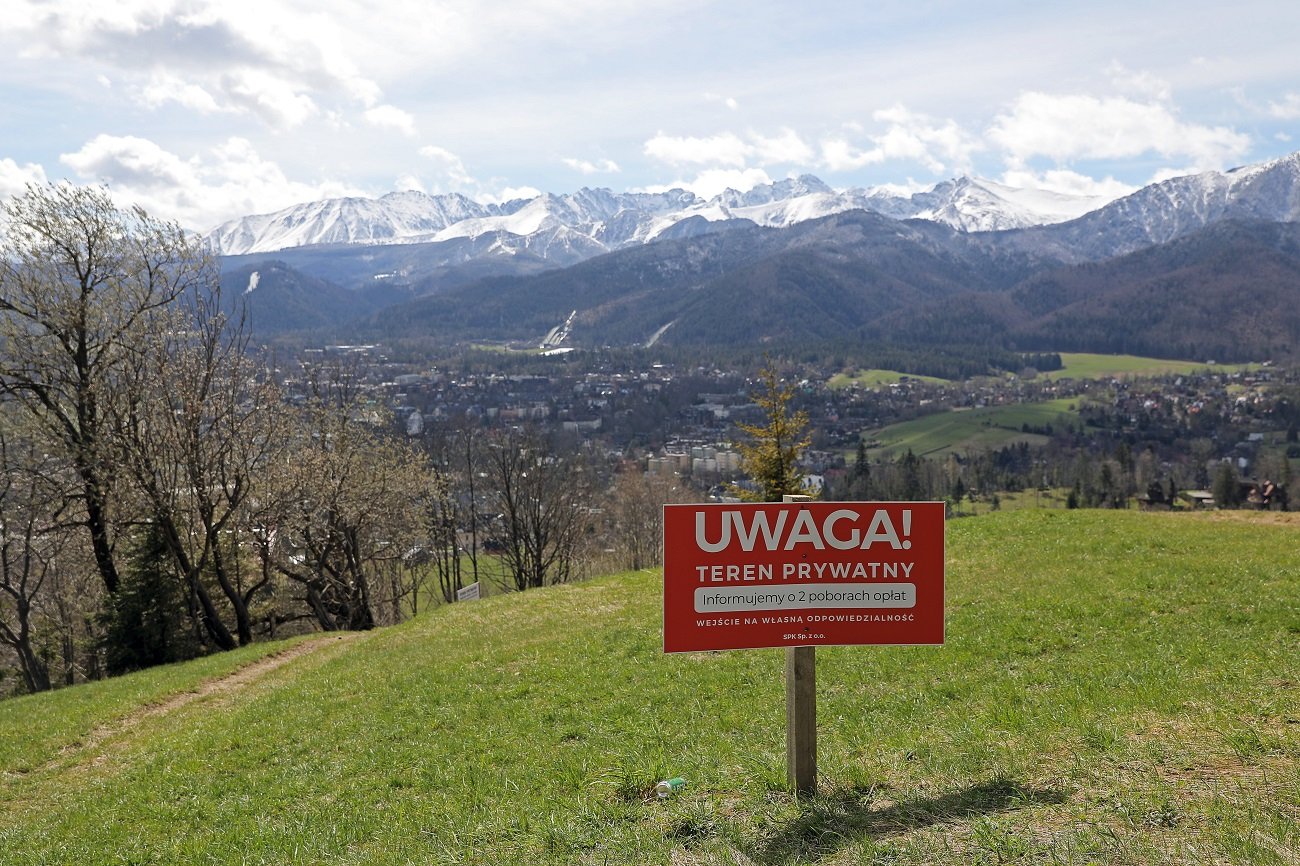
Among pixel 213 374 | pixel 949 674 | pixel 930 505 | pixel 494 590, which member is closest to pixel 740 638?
pixel 930 505

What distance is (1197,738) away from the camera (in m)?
7.83

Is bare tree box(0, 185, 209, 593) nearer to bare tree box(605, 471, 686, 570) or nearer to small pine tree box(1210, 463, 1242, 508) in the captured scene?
bare tree box(605, 471, 686, 570)

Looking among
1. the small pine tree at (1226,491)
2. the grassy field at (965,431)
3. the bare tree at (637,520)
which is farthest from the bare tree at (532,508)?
the grassy field at (965,431)

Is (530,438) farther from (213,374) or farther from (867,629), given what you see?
(867,629)

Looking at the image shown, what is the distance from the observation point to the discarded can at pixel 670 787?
26.5 ft

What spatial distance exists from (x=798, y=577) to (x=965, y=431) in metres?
182

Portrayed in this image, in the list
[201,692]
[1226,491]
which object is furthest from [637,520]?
[1226,491]

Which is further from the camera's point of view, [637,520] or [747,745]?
[637,520]

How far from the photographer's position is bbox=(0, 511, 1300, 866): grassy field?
656 cm

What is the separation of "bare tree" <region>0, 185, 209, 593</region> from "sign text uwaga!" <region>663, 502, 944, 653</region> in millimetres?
27527

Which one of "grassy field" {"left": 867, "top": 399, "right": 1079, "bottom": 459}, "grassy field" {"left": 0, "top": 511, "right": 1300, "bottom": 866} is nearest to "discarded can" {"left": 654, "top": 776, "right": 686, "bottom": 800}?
"grassy field" {"left": 0, "top": 511, "right": 1300, "bottom": 866}

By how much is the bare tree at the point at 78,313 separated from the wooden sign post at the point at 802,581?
27.6 m

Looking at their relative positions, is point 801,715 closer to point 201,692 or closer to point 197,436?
point 201,692

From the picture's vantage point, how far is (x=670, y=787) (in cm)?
816
